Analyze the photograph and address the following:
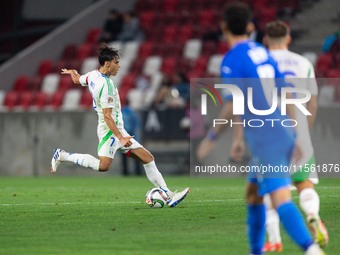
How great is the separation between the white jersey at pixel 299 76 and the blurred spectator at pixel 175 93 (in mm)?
16164

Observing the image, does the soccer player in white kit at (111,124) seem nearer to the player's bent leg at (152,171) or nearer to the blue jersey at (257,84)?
the player's bent leg at (152,171)

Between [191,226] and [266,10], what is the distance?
1851 centimetres

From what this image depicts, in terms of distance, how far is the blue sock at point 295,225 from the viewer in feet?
28.0

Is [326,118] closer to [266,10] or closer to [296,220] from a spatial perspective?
[266,10]

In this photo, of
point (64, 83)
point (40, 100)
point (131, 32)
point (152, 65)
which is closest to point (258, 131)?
point (152, 65)

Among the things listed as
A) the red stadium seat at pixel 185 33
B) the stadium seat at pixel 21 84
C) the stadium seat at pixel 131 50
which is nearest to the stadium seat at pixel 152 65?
the stadium seat at pixel 131 50

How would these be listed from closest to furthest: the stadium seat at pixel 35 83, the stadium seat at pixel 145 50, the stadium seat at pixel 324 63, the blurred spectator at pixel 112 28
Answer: the stadium seat at pixel 324 63
the stadium seat at pixel 145 50
the blurred spectator at pixel 112 28
the stadium seat at pixel 35 83

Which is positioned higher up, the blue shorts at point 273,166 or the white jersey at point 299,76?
the white jersey at point 299,76

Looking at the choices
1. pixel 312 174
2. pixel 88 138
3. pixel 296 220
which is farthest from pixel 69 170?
pixel 296 220

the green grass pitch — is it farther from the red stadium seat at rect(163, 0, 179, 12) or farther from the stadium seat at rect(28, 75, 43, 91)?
the red stadium seat at rect(163, 0, 179, 12)

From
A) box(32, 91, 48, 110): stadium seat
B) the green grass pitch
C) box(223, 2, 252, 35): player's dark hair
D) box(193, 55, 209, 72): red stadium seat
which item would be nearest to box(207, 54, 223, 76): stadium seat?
box(193, 55, 209, 72): red stadium seat

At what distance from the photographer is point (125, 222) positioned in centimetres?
1327

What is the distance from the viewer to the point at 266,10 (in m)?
30.4

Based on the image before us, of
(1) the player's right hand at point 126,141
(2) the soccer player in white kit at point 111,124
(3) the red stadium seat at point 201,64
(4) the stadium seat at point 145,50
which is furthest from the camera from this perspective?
(4) the stadium seat at point 145,50
